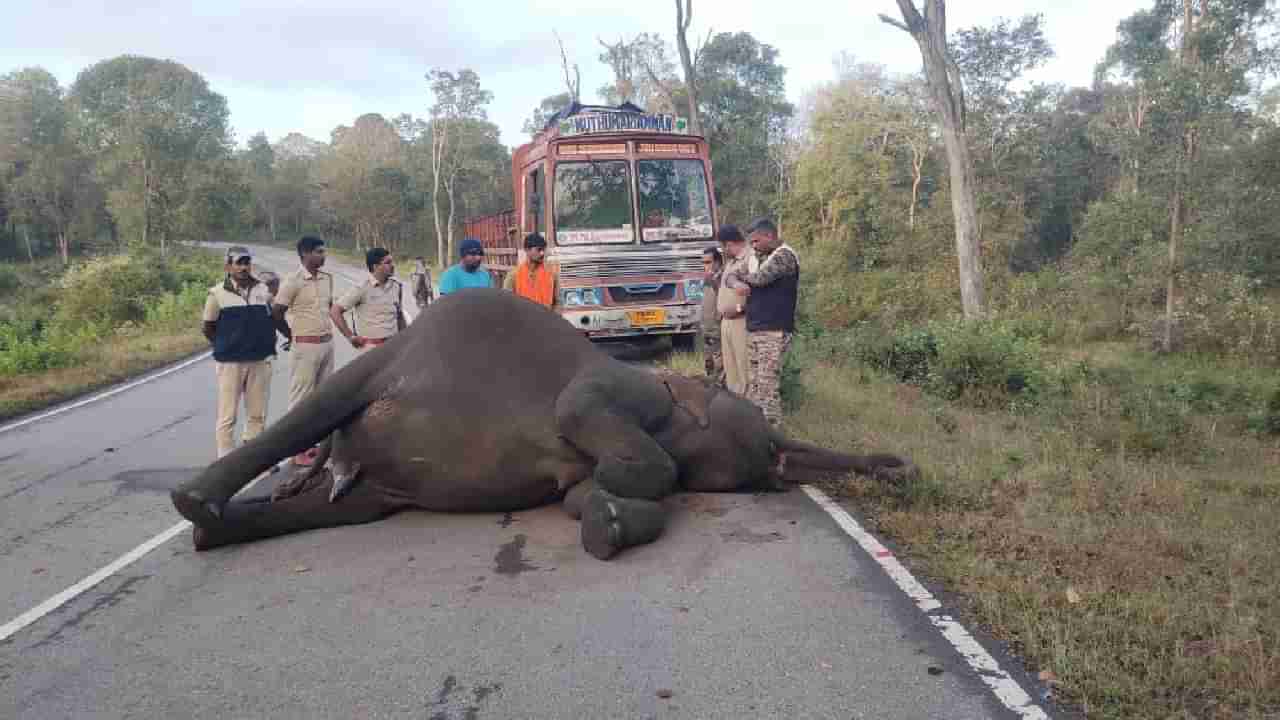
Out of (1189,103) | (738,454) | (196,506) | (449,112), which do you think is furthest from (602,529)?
(449,112)

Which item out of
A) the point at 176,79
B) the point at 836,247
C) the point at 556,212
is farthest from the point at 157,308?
the point at 176,79

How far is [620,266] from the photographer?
454 inches

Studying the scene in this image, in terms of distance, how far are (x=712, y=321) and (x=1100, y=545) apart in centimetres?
540

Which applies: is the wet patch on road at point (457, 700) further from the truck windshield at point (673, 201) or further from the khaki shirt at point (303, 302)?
the truck windshield at point (673, 201)

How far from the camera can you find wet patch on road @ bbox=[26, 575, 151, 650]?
3.96m

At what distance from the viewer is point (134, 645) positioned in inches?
152

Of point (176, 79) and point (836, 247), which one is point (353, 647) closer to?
point (836, 247)

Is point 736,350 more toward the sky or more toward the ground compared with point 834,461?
more toward the sky

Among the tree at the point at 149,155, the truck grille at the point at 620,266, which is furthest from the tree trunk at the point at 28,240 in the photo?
the truck grille at the point at 620,266

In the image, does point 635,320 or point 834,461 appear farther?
point 635,320

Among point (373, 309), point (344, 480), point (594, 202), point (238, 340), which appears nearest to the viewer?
point (344, 480)

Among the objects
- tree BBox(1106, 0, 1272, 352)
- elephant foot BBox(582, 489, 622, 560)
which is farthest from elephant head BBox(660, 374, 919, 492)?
tree BBox(1106, 0, 1272, 352)

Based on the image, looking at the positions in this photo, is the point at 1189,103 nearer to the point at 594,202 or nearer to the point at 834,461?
the point at 594,202

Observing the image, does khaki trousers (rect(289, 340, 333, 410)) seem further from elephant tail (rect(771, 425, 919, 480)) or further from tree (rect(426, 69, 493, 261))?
tree (rect(426, 69, 493, 261))
